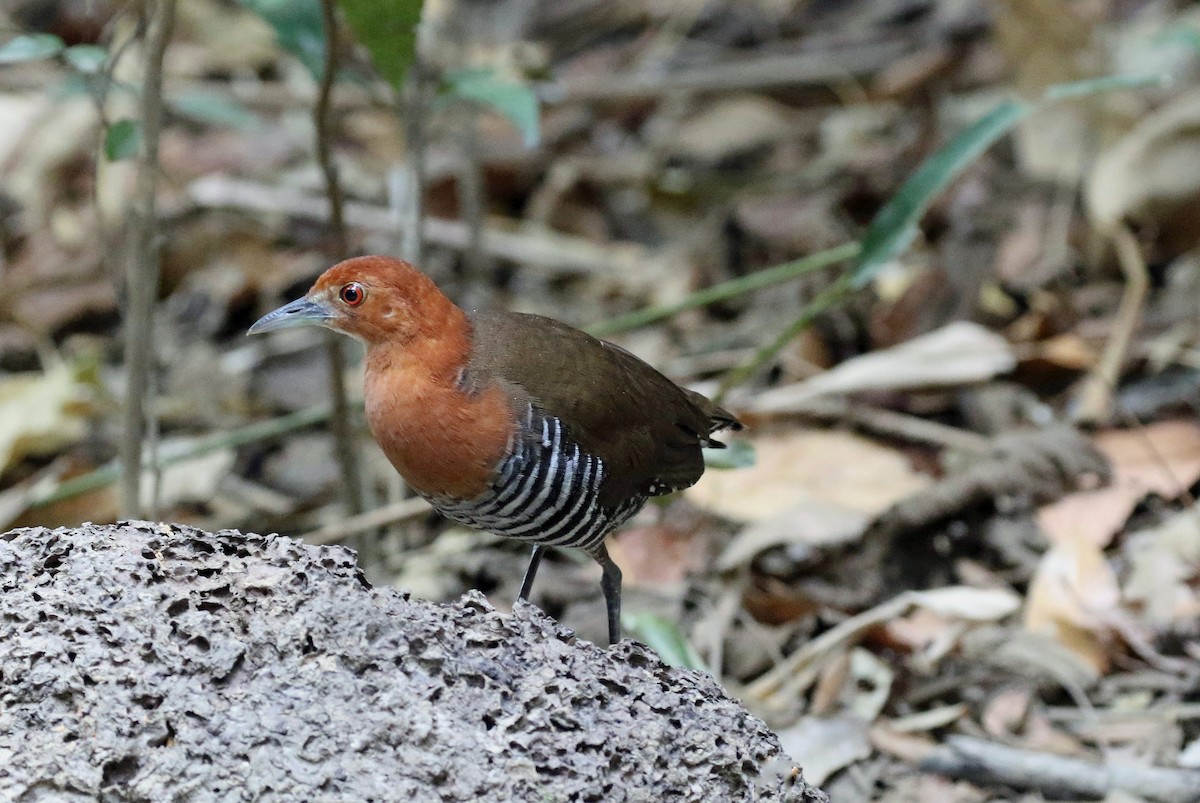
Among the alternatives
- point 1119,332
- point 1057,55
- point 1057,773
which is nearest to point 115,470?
point 1057,773

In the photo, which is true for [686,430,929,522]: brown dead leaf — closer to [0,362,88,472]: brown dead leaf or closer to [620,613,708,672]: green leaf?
[620,613,708,672]: green leaf

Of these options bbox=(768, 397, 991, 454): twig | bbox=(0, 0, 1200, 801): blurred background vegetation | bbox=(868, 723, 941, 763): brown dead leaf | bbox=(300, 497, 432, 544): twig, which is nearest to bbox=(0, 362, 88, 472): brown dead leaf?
bbox=(0, 0, 1200, 801): blurred background vegetation

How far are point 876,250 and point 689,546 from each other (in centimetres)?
123

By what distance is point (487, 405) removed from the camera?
3.28 meters

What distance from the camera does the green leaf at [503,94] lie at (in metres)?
3.97

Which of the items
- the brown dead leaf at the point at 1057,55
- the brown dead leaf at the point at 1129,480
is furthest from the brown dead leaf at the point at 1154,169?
the brown dead leaf at the point at 1129,480

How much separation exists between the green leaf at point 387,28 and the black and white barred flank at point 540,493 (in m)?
1.04

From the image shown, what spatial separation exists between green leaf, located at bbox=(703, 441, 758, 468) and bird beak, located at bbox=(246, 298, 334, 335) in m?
1.13

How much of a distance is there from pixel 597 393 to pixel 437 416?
41cm

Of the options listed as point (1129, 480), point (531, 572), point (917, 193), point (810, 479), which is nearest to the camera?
point (531, 572)

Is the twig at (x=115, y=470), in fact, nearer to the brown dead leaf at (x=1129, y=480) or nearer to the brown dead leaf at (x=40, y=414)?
the brown dead leaf at (x=40, y=414)

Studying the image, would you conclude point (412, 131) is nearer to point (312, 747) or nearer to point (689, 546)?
point (689, 546)

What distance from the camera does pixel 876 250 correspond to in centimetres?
441

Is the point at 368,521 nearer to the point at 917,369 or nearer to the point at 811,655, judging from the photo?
the point at 811,655
